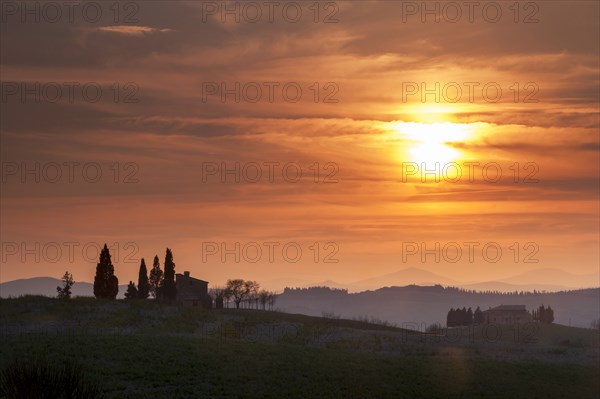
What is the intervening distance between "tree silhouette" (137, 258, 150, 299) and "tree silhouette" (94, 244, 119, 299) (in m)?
19.9

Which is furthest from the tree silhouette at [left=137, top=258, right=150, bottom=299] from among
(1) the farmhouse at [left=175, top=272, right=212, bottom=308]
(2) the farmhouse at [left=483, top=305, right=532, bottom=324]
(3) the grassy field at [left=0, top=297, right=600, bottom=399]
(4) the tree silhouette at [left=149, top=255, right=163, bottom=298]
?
(2) the farmhouse at [left=483, top=305, right=532, bottom=324]

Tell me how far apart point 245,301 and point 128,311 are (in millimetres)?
89938

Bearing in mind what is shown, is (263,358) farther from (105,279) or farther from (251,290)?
(251,290)

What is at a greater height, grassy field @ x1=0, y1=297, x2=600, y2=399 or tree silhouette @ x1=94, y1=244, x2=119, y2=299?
tree silhouette @ x1=94, y1=244, x2=119, y2=299

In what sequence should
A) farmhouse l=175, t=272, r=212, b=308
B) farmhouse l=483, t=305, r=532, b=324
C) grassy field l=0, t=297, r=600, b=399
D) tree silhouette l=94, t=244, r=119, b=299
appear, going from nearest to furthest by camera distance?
grassy field l=0, t=297, r=600, b=399 → tree silhouette l=94, t=244, r=119, b=299 → farmhouse l=175, t=272, r=212, b=308 → farmhouse l=483, t=305, r=532, b=324

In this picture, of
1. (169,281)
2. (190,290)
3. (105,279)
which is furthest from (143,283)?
(105,279)

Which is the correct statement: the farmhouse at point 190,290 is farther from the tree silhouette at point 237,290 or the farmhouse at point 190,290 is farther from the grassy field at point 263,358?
the tree silhouette at point 237,290

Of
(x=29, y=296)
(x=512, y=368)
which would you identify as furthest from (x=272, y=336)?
(x=29, y=296)

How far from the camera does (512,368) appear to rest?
2913 inches

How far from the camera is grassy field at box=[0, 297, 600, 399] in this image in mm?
61562

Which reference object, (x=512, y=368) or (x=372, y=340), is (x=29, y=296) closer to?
(x=372, y=340)

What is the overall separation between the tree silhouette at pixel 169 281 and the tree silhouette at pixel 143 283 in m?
15.0

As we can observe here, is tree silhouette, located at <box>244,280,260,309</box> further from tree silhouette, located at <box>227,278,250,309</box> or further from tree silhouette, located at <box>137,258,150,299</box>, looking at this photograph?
tree silhouette, located at <box>137,258,150,299</box>

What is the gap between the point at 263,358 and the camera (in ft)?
234
